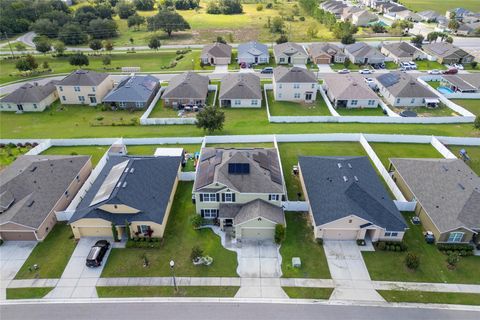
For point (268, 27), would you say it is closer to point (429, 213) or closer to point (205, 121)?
point (205, 121)

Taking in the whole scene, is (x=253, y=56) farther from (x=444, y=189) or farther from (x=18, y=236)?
(x=18, y=236)

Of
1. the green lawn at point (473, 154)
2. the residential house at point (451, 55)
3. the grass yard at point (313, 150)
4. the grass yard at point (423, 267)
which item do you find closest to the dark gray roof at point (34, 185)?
the grass yard at point (313, 150)

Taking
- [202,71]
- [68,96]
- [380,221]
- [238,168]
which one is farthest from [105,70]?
[380,221]

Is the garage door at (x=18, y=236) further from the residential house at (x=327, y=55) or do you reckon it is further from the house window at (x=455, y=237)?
the residential house at (x=327, y=55)

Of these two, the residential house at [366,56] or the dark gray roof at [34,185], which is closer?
the dark gray roof at [34,185]

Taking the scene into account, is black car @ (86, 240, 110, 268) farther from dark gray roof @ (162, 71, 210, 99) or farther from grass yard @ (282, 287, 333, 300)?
dark gray roof @ (162, 71, 210, 99)

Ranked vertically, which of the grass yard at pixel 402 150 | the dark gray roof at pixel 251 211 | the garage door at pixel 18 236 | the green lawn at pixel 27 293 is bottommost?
the green lawn at pixel 27 293
